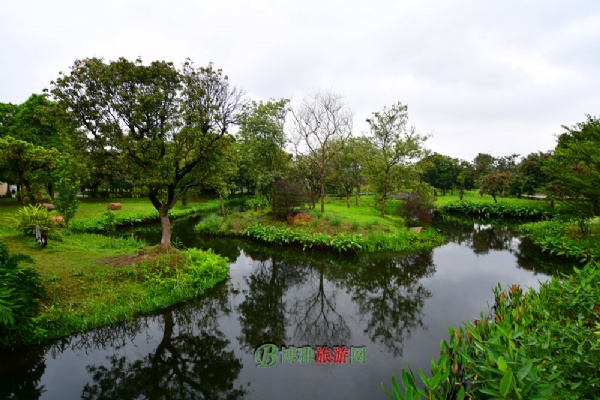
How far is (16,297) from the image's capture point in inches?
260

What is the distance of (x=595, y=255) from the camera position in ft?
43.4

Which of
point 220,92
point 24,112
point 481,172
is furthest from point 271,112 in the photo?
point 481,172

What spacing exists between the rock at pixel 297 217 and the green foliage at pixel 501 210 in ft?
76.7

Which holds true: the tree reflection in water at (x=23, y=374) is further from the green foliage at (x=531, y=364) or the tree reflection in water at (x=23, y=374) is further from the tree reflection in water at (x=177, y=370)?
the green foliage at (x=531, y=364)

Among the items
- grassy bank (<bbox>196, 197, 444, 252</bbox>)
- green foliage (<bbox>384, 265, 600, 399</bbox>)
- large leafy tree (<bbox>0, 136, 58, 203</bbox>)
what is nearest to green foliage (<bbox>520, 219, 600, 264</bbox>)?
grassy bank (<bbox>196, 197, 444, 252</bbox>)

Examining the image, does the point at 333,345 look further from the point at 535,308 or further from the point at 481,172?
the point at 481,172

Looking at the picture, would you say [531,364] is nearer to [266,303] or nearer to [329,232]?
[266,303]

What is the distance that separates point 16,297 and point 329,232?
1455 cm

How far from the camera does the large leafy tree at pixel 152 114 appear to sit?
9781mm

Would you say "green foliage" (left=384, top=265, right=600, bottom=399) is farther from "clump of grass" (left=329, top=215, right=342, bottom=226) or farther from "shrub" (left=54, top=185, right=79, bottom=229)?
"shrub" (left=54, top=185, right=79, bottom=229)

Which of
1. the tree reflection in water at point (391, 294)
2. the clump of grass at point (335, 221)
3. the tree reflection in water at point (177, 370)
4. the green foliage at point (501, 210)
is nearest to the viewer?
the tree reflection in water at point (177, 370)

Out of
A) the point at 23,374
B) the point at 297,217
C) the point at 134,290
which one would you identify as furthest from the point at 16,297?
the point at 297,217

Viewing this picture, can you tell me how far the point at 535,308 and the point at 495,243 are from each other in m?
15.2

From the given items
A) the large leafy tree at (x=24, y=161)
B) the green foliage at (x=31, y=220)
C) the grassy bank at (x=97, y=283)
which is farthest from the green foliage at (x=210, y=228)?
the large leafy tree at (x=24, y=161)
